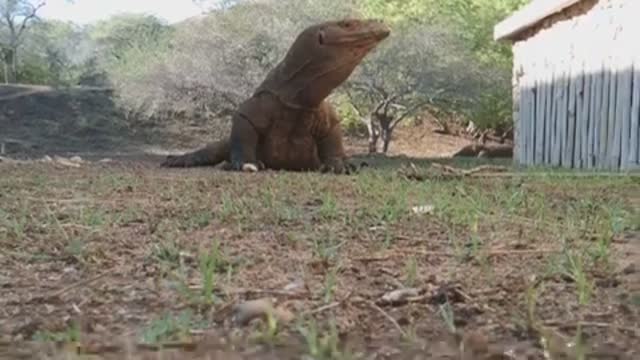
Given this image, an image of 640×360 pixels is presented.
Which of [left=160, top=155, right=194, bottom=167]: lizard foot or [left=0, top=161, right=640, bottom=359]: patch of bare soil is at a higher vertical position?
[left=0, top=161, right=640, bottom=359]: patch of bare soil

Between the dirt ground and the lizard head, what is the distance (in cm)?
374

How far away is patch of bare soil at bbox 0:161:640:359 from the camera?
1.78 meters

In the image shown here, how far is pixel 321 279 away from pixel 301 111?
22.0ft

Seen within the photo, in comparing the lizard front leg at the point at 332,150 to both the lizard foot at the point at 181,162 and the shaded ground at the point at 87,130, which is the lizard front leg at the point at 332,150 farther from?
the shaded ground at the point at 87,130

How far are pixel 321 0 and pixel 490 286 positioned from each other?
949 inches

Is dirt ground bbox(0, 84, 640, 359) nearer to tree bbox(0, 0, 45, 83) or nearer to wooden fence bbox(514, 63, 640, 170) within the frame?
wooden fence bbox(514, 63, 640, 170)

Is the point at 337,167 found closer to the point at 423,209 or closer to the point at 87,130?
the point at 423,209

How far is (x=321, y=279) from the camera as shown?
8.03 feet

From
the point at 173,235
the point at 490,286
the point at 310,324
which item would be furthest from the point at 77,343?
the point at 173,235

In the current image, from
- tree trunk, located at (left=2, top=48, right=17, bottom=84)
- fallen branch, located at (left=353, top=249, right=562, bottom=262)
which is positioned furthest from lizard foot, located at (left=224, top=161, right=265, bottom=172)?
tree trunk, located at (left=2, top=48, right=17, bottom=84)

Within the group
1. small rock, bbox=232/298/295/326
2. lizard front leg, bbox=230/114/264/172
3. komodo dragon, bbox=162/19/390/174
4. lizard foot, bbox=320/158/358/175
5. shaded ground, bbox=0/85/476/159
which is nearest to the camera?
small rock, bbox=232/298/295/326

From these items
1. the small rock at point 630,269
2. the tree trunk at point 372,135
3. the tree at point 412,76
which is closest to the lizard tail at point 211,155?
the small rock at point 630,269

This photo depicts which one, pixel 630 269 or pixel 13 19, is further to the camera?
pixel 13 19

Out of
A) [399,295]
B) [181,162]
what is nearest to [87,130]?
[181,162]
